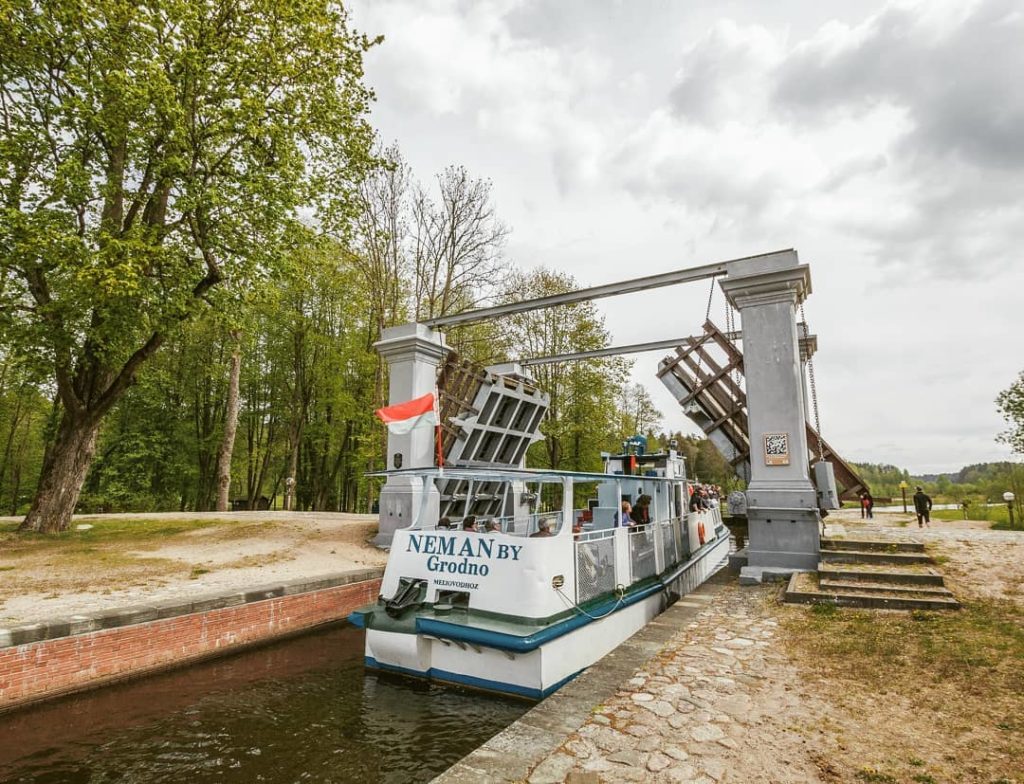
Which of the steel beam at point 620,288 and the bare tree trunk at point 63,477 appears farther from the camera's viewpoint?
the bare tree trunk at point 63,477

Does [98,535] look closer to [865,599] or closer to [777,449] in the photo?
[777,449]

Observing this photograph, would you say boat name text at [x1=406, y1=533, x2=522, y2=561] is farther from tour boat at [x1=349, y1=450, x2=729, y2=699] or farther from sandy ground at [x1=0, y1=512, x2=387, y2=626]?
sandy ground at [x1=0, y1=512, x2=387, y2=626]

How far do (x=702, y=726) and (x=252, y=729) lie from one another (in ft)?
15.9

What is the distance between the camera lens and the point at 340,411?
26938mm

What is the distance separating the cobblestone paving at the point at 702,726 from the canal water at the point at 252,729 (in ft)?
6.59

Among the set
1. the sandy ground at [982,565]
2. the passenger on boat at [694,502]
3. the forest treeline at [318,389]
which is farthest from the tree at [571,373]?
the sandy ground at [982,565]

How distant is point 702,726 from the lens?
3855 millimetres

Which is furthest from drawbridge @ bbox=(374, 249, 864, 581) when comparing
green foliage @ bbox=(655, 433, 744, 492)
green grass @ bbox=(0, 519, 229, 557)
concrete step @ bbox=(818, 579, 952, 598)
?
green foliage @ bbox=(655, 433, 744, 492)

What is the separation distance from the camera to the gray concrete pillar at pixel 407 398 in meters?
13.7

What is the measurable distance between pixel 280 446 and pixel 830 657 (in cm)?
3159

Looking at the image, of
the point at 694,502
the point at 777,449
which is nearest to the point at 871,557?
the point at 777,449

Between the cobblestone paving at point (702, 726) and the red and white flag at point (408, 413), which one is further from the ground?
the red and white flag at point (408, 413)

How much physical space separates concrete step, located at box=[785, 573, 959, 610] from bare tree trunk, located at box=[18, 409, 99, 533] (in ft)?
52.9

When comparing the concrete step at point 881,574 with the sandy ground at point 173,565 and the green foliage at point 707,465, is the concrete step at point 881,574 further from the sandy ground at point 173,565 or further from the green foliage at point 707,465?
the green foliage at point 707,465
